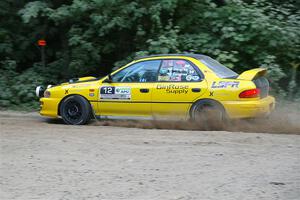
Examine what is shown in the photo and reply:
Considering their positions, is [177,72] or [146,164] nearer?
[146,164]

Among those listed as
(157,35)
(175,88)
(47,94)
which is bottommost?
(47,94)

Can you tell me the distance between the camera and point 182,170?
21.1ft

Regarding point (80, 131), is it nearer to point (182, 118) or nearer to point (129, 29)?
point (182, 118)

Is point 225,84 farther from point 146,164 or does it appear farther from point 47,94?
point 47,94

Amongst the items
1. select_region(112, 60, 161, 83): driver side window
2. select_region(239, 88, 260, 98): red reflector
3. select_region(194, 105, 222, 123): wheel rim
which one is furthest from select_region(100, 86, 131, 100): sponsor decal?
select_region(239, 88, 260, 98): red reflector

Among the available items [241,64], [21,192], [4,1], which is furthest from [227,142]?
[4,1]

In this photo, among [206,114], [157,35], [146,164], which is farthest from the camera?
[157,35]

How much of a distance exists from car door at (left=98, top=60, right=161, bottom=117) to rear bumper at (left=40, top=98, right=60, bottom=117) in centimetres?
100

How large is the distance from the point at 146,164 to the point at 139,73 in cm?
343

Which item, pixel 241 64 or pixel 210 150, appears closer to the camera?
pixel 210 150

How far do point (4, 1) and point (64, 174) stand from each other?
969cm

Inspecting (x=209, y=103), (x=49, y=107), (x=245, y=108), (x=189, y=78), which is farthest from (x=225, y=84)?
(x=49, y=107)

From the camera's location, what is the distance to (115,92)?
9.87 meters

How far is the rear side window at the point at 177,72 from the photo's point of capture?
9.45m
